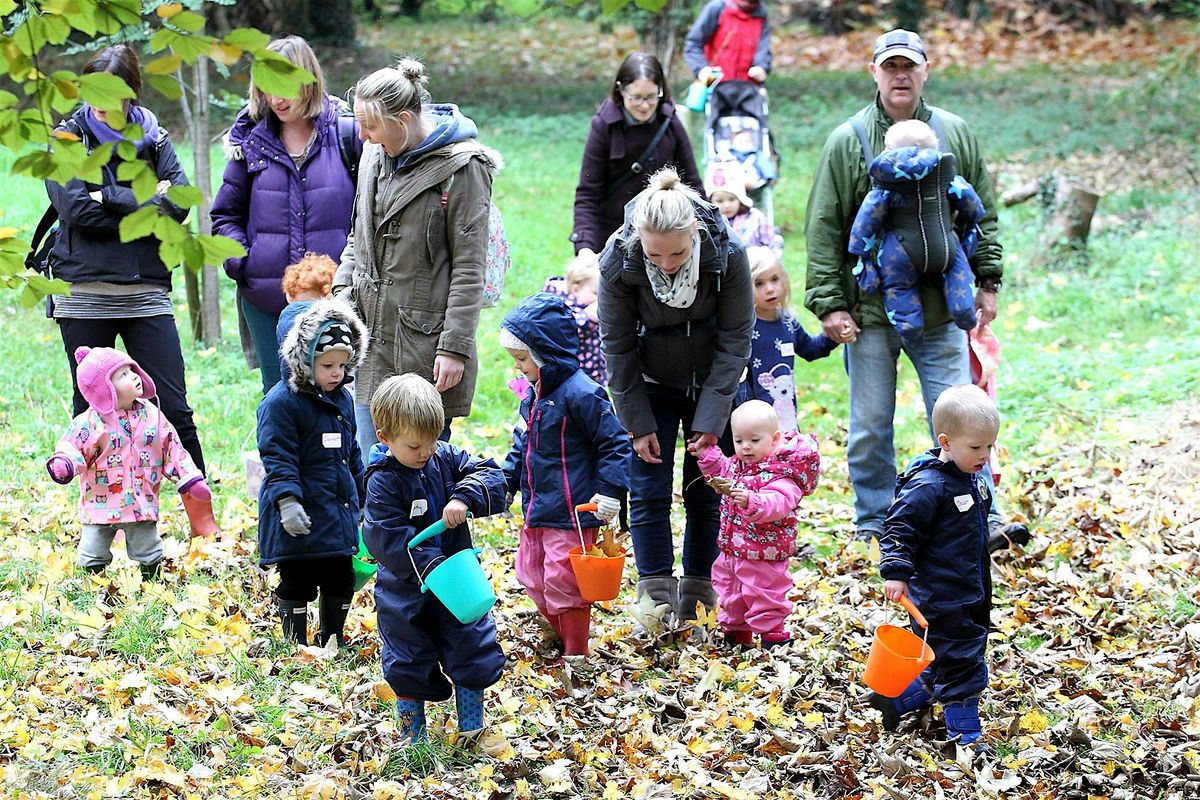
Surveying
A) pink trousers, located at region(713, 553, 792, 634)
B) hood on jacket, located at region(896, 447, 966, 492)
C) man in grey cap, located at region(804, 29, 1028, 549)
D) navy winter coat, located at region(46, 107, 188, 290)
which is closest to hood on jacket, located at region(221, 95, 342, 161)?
navy winter coat, located at region(46, 107, 188, 290)

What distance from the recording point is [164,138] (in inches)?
253

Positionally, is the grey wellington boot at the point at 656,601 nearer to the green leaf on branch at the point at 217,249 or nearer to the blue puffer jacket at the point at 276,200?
the blue puffer jacket at the point at 276,200

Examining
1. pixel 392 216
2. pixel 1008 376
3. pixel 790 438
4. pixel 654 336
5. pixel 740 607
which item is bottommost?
pixel 1008 376

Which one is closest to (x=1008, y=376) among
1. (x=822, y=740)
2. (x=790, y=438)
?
(x=790, y=438)

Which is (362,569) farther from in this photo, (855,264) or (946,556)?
(855,264)

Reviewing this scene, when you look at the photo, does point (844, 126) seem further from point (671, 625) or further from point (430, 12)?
point (430, 12)

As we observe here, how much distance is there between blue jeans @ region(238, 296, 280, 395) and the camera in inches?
252

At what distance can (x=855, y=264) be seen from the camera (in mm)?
6309

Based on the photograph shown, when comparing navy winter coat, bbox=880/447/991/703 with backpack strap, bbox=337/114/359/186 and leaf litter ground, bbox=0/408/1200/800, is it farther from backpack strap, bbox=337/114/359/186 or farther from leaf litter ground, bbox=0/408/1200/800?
backpack strap, bbox=337/114/359/186

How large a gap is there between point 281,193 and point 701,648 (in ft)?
9.51

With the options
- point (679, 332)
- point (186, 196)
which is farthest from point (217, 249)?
point (679, 332)

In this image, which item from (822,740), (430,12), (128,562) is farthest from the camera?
(430,12)

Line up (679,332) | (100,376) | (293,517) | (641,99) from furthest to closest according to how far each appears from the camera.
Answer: (641,99) < (100,376) < (679,332) < (293,517)

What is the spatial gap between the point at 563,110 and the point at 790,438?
1618 centimetres
